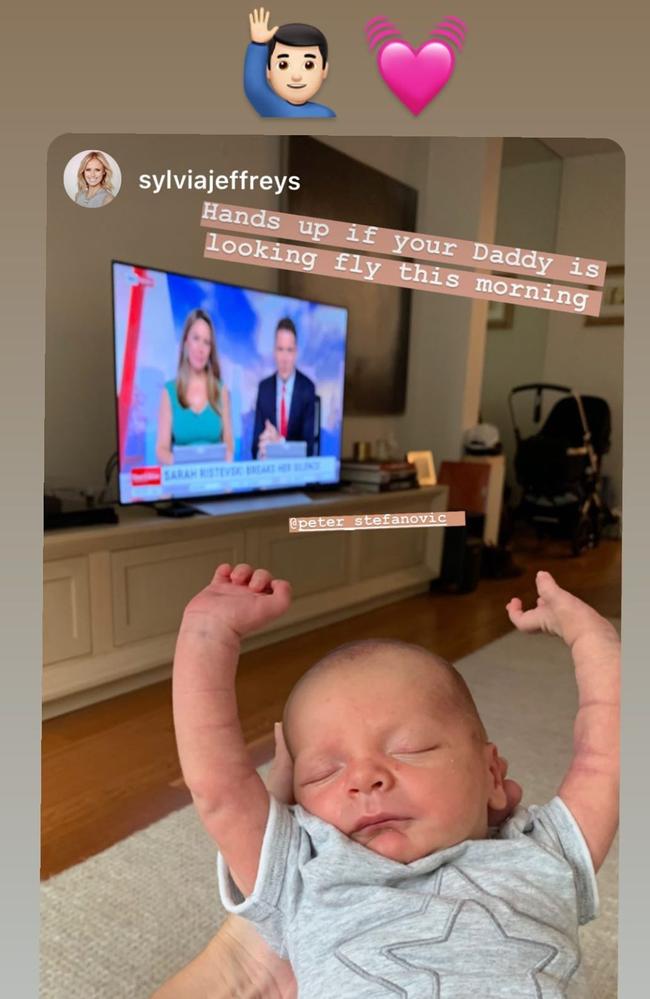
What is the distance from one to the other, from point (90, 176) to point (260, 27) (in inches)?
6.3

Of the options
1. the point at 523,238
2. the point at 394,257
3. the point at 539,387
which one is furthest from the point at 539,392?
the point at 394,257

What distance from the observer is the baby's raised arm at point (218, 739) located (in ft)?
1.58

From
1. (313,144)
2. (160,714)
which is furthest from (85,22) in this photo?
(160,714)

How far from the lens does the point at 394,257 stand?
54 cm

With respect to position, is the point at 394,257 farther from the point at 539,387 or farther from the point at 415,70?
the point at 539,387

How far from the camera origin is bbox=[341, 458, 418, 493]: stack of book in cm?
61

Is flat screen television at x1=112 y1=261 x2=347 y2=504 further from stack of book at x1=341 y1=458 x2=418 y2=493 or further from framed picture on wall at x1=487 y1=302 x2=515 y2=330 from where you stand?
framed picture on wall at x1=487 y1=302 x2=515 y2=330

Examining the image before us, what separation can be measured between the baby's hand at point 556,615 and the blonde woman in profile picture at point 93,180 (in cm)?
45

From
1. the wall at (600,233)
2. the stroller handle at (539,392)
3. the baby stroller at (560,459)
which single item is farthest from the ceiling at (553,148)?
the stroller handle at (539,392)

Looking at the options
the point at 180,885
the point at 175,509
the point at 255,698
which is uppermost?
the point at 175,509

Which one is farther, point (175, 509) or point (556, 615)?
point (175, 509)

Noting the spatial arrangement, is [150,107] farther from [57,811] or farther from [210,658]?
[57,811]

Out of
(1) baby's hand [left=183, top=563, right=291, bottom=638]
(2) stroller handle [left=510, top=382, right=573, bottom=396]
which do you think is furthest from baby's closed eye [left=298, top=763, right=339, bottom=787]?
(2) stroller handle [left=510, top=382, right=573, bottom=396]

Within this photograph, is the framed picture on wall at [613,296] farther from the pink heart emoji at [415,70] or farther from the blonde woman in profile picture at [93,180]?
the blonde woman in profile picture at [93,180]
